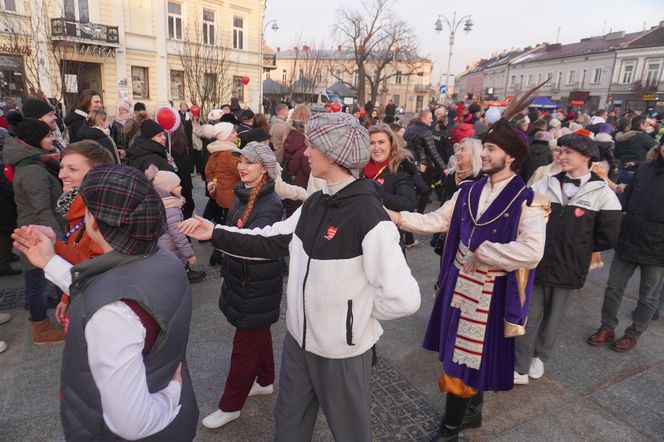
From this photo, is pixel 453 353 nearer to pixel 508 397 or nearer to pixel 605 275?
pixel 508 397

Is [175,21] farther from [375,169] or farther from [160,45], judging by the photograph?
[375,169]

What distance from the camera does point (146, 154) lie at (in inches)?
202

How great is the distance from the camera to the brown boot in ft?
12.5

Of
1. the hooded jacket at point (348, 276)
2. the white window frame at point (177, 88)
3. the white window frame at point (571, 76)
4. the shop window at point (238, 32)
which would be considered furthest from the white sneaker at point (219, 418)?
the white window frame at point (571, 76)

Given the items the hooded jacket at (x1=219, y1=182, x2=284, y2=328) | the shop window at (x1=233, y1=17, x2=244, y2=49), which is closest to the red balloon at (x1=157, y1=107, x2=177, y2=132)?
the hooded jacket at (x1=219, y1=182, x2=284, y2=328)

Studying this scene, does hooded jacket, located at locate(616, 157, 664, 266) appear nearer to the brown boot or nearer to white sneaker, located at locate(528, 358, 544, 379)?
white sneaker, located at locate(528, 358, 544, 379)

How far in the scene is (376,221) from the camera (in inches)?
75.8

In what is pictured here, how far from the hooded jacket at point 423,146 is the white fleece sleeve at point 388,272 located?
6095mm

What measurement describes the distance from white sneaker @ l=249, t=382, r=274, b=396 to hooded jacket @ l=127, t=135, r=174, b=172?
304cm

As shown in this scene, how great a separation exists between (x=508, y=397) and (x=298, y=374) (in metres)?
2.14

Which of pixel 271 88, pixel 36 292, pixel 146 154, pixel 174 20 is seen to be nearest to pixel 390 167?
pixel 146 154

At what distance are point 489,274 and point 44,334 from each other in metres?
3.90

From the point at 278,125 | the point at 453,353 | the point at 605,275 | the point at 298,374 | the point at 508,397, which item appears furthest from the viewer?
the point at 278,125

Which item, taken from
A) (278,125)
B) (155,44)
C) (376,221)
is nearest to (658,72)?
(155,44)
